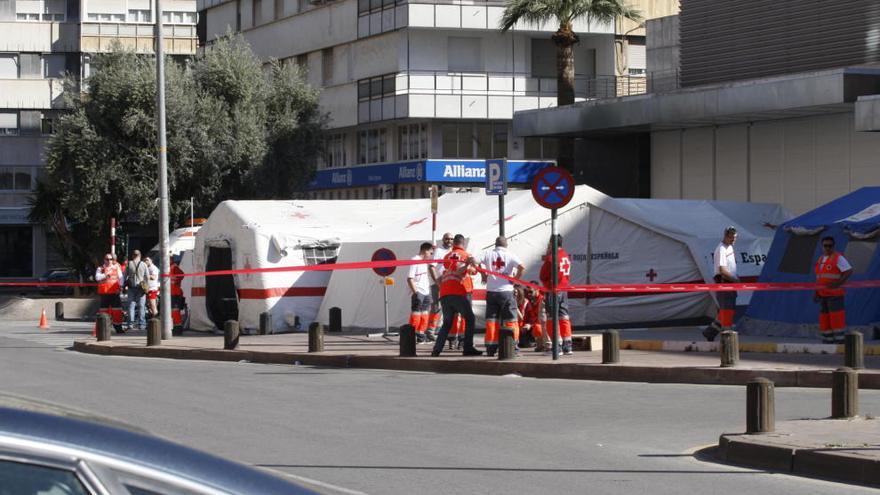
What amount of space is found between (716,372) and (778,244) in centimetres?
788

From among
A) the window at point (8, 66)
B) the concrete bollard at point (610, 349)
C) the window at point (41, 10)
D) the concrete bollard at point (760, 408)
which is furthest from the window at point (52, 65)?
the concrete bollard at point (760, 408)

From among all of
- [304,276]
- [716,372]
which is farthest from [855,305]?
[304,276]

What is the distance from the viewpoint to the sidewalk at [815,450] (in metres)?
10.3

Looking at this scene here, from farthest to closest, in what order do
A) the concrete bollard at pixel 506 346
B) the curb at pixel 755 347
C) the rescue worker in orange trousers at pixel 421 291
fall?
the rescue worker in orange trousers at pixel 421 291
the curb at pixel 755 347
the concrete bollard at pixel 506 346

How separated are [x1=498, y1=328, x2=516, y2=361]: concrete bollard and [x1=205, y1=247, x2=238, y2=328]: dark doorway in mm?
10915

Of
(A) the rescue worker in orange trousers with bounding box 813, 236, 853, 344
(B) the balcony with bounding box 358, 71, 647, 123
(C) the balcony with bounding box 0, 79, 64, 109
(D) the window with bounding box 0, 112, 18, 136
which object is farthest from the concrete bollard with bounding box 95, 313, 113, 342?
(D) the window with bounding box 0, 112, 18, 136

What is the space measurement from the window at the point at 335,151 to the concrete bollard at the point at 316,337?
36916 millimetres

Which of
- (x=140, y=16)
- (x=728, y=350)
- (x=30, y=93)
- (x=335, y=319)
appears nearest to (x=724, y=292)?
(x=728, y=350)

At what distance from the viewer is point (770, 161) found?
34.9 meters

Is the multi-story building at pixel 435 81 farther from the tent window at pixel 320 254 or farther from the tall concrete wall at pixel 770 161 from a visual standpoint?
the tent window at pixel 320 254

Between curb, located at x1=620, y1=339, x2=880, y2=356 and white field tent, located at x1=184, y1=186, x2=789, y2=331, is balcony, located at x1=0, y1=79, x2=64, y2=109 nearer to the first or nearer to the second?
white field tent, located at x1=184, y1=186, x2=789, y2=331

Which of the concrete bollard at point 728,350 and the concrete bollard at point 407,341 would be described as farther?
the concrete bollard at point 407,341

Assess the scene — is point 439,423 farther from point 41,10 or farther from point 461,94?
point 41,10

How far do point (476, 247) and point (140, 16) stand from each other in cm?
5114
